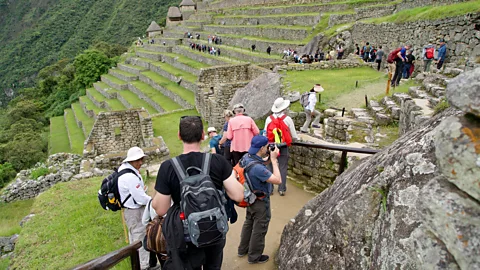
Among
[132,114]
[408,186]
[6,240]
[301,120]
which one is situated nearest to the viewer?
[408,186]

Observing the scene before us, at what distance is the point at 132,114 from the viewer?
42.2 ft

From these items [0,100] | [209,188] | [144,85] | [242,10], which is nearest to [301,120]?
[209,188]

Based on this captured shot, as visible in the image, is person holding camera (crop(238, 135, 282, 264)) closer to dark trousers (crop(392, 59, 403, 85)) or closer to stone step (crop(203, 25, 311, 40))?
dark trousers (crop(392, 59, 403, 85))

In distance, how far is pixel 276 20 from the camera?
27.3m

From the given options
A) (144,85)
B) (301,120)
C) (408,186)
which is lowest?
(144,85)

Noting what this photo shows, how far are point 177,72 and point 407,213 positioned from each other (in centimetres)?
2454

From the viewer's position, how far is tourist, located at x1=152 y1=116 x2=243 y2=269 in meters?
2.42

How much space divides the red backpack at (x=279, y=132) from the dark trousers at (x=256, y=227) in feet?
4.58

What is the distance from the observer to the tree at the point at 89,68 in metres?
38.7

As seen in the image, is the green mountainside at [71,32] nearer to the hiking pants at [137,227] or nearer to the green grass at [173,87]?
the green grass at [173,87]

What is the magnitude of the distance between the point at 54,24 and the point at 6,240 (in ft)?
309

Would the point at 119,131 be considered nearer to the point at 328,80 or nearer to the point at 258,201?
the point at 328,80

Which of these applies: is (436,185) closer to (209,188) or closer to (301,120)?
(209,188)

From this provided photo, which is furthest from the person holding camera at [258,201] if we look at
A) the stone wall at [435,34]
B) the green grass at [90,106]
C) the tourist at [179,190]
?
the green grass at [90,106]
